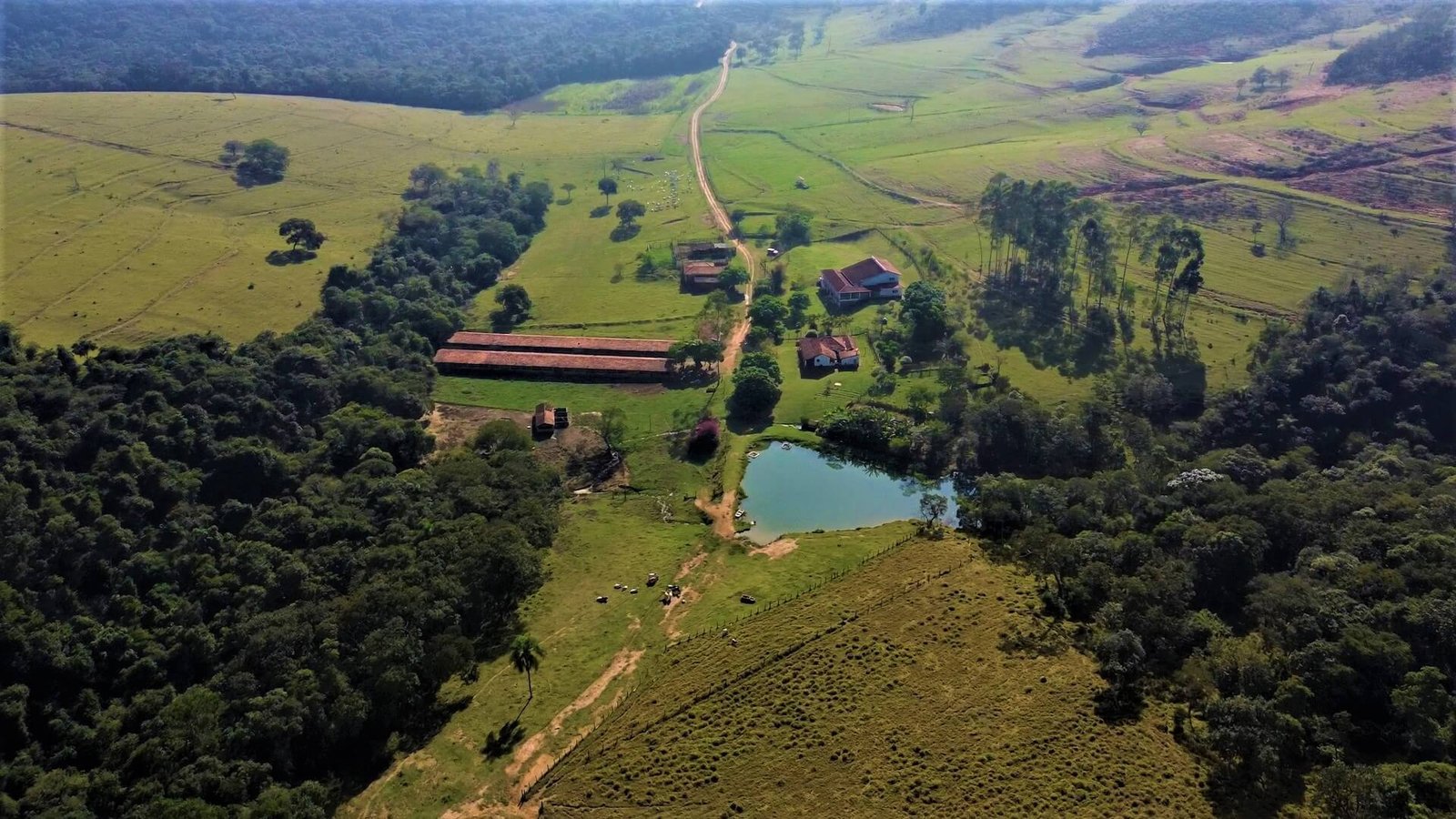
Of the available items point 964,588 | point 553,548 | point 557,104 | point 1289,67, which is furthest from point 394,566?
point 1289,67

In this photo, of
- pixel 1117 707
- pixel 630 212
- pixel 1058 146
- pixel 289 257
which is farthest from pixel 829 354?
pixel 1058 146

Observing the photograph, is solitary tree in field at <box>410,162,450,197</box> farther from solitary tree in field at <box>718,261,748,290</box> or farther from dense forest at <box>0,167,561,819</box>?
dense forest at <box>0,167,561,819</box>

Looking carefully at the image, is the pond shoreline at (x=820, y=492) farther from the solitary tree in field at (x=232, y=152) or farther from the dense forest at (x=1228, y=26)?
the dense forest at (x=1228, y=26)

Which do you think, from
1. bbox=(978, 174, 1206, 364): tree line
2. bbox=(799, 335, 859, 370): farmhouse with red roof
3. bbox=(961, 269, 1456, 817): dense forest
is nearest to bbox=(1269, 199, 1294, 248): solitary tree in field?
bbox=(978, 174, 1206, 364): tree line

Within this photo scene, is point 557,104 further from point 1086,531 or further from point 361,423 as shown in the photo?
point 1086,531

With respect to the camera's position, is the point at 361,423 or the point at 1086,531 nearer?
the point at 1086,531

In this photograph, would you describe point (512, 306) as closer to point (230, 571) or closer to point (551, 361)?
point (551, 361)
